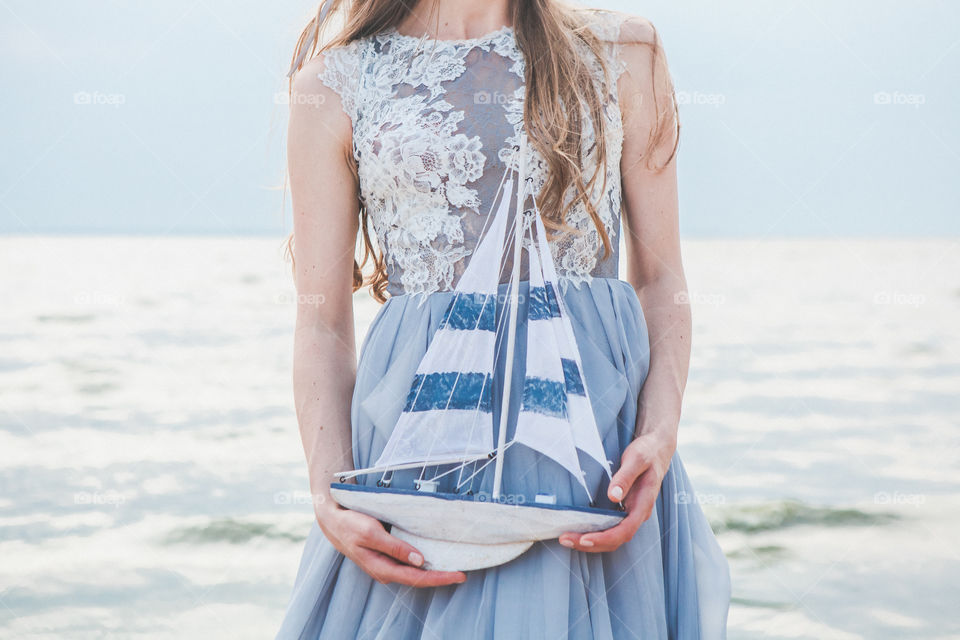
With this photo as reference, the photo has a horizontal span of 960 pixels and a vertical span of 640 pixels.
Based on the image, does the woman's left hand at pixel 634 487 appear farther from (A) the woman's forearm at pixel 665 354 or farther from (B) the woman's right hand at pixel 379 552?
(B) the woman's right hand at pixel 379 552

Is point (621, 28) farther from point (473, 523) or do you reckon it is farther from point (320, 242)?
point (473, 523)

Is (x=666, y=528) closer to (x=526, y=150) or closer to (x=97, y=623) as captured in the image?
(x=526, y=150)

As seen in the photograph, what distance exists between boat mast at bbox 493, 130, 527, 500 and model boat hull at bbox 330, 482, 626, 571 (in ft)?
0.10

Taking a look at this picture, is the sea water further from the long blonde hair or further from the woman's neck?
the woman's neck

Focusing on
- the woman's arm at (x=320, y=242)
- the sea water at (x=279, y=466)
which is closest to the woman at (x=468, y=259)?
the woman's arm at (x=320, y=242)

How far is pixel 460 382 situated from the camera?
136 centimetres

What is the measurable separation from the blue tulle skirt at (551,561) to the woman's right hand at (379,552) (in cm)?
5

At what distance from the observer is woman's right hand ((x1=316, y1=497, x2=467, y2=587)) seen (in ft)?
4.16

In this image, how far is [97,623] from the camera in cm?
327

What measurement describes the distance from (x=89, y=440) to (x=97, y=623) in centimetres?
208

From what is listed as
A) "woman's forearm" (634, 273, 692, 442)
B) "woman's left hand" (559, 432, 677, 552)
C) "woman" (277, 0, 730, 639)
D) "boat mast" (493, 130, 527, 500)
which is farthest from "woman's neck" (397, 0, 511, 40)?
"woman's left hand" (559, 432, 677, 552)

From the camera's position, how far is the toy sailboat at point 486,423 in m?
1.23

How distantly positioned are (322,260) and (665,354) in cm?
53

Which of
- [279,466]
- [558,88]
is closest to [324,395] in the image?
[558,88]
